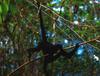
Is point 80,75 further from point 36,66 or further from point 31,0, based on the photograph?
point 31,0

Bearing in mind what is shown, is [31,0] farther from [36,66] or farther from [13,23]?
[36,66]

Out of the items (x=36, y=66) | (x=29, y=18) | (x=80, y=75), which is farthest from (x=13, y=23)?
(x=80, y=75)

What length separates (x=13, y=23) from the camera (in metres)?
3.38

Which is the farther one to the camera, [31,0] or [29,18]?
[29,18]

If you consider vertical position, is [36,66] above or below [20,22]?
below

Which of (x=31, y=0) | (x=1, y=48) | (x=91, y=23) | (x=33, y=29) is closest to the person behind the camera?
(x=31, y=0)

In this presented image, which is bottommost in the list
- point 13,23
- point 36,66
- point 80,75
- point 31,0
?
point 80,75

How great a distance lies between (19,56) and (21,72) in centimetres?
16

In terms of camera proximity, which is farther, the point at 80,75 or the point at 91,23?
the point at 80,75

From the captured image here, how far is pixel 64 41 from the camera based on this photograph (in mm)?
3557

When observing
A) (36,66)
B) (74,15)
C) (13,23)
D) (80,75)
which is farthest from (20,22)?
(80,75)

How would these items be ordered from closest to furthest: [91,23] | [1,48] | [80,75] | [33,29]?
1. [91,23]
2. [33,29]
3. [1,48]
4. [80,75]

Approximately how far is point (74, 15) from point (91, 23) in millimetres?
181

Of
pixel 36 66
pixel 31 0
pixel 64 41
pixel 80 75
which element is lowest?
pixel 80 75
